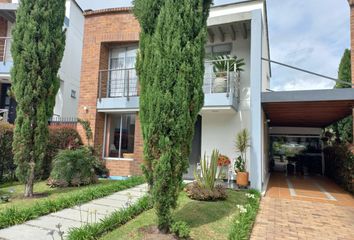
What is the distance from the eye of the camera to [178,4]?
4863 millimetres

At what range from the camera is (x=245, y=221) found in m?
5.95

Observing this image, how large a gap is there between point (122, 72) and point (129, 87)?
101 centimetres

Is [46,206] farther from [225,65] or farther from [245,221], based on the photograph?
[225,65]

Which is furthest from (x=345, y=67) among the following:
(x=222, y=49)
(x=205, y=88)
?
(x=205, y=88)

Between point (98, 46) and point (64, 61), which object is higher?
point (64, 61)

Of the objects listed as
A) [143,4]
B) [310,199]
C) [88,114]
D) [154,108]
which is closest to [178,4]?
[143,4]

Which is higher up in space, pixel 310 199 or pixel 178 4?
pixel 178 4

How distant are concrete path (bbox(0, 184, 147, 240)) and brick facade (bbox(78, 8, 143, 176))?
5244 mm

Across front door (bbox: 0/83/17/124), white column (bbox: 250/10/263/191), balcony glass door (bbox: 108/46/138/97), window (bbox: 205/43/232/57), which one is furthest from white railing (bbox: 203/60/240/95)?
front door (bbox: 0/83/17/124)

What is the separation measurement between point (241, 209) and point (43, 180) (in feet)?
27.3

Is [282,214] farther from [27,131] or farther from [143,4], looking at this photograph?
[27,131]

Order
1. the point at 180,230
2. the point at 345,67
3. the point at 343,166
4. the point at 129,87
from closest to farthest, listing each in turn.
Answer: the point at 180,230 < the point at 343,166 < the point at 129,87 < the point at 345,67

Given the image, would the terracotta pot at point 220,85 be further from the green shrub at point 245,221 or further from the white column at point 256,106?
the green shrub at point 245,221

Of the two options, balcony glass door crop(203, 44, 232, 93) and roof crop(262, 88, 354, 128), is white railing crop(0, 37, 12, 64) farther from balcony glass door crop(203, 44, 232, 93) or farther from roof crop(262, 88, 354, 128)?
roof crop(262, 88, 354, 128)
